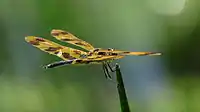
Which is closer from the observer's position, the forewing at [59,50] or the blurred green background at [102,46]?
the forewing at [59,50]

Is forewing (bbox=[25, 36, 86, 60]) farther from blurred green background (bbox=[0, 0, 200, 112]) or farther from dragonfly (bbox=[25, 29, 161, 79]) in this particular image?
blurred green background (bbox=[0, 0, 200, 112])

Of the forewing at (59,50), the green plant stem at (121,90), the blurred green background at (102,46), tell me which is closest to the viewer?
the green plant stem at (121,90)

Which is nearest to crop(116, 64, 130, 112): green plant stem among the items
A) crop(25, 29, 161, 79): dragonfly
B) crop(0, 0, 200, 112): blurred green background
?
crop(25, 29, 161, 79): dragonfly

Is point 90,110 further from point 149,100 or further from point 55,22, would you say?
point 55,22

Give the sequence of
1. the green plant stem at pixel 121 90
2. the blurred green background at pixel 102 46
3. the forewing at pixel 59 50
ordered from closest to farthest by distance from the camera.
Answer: the green plant stem at pixel 121 90 < the forewing at pixel 59 50 < the blurred green background at pixel 102 46

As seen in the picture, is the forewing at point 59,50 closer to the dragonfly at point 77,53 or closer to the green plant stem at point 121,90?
the dragonfly at point 77,53

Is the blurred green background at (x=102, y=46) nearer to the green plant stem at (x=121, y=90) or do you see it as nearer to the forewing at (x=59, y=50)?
the forewing at (x=59, y=50)

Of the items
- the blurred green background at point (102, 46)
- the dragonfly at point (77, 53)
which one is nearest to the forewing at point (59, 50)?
the dragonfly at point (77, 53)

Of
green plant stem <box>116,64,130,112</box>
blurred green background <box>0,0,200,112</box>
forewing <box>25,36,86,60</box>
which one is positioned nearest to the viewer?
green plant stem <box>116,64,130,112</box>

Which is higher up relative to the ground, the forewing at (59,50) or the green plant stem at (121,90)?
the forewing at (59,50)
